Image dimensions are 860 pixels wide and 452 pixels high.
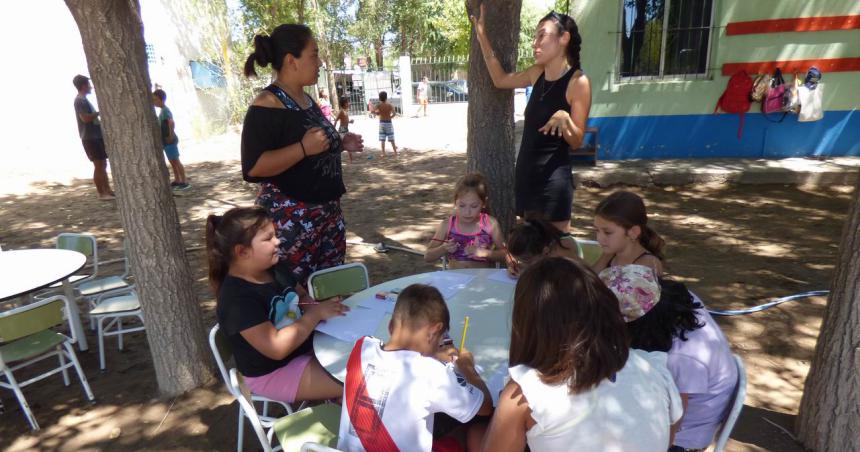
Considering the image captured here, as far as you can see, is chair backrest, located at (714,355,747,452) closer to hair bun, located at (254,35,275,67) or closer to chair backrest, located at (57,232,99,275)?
hair bun, located at (254,35,275,67)

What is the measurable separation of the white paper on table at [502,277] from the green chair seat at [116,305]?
2.36 meters

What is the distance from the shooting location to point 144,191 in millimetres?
2795

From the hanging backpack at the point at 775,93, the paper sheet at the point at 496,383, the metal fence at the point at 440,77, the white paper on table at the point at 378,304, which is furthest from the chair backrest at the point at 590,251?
the metal fence at the point at 440,77

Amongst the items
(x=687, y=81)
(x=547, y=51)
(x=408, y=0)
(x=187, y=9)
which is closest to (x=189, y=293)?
(x=547, y=51)

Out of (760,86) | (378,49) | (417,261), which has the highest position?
(378,49)

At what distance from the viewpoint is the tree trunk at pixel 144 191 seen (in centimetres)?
260

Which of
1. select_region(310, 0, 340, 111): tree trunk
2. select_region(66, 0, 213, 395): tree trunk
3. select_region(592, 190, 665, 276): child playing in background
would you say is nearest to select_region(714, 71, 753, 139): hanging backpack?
select_region(592, 190, 665, 276): child playing in background

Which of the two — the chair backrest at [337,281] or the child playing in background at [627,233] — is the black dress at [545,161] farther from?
the chair backrest at [337,281]

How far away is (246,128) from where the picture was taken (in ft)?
8.10

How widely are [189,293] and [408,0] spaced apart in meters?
29.5

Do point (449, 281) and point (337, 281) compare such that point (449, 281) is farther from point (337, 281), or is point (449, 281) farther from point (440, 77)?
point (440, 77)

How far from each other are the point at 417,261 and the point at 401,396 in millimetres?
3550

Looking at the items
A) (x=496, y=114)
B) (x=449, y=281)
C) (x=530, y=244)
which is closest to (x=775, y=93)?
(x=496, y=114)

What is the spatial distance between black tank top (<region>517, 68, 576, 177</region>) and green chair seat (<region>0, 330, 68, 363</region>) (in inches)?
114
